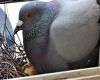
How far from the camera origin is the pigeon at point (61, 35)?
1143 millimetres

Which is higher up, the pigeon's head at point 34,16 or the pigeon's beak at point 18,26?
the pigeon's head at point 34,16

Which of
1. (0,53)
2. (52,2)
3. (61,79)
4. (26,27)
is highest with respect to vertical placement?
(52,2)

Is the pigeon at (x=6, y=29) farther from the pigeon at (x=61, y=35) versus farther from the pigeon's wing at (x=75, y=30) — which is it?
the pigeon's wing at (x=75, y=30)

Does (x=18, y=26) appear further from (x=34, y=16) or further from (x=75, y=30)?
(x=75, y=30)

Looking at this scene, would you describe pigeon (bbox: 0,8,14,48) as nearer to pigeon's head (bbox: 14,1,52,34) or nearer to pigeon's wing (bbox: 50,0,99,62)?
pigeon's head (bbox: 14,1,52,34)

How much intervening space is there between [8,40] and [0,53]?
0.09 m

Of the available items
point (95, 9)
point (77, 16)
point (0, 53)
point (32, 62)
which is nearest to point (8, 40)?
point (0, 53)

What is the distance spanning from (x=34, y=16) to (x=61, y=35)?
0.66 feet

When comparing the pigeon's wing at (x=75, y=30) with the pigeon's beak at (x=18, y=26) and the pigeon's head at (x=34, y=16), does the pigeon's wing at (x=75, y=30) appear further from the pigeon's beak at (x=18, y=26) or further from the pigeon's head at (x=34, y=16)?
the pigeon's beak at (x=18, y=26)

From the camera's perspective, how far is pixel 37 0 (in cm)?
122

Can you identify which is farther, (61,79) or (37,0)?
(37,0)

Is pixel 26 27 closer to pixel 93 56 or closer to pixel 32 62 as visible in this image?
pixel 32 62

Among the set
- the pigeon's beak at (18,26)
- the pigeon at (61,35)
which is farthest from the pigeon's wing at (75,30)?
the pigeon's beak at (18,26)

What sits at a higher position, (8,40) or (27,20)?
(27,20)
